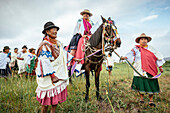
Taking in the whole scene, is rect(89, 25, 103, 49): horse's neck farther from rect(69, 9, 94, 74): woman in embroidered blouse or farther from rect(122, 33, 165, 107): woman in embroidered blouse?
rect(122, 33, 165, 107): woman in embroidered blouse

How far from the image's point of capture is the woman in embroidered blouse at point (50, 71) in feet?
6.59

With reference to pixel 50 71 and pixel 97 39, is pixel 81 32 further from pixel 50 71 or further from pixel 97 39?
pixel 50 71

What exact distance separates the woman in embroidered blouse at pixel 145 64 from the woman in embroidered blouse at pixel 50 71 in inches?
87.4

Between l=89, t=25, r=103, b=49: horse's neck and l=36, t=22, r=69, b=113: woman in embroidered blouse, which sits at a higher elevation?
l=89, t=25, r=103, b=49: horse's neck

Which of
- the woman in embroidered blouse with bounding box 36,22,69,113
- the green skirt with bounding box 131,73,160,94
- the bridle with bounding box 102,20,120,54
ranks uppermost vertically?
the bridle with bounding box 102,20,120,54

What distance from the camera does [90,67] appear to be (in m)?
3.84

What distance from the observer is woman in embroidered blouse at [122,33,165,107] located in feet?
11.3

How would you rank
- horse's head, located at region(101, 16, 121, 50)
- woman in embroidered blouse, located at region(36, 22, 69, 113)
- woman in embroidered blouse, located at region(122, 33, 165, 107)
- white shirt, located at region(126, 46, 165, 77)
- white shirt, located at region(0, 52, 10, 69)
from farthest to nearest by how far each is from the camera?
white shirt, located at region(0, 52, 10, 69)
white shirt, located at region(126, 46, 165, 77)
woman in embroidered blouse, located at region(122, 33, 165, 107)
horse's head, located at region(101, 16, 121, 50)
woman in embroidered blouse, located at region(36, 22, 69, 113)

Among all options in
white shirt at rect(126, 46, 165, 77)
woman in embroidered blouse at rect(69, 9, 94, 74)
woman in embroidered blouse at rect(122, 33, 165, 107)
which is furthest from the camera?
woman in embroidered blouse at rect(69, 9, 94, 74)

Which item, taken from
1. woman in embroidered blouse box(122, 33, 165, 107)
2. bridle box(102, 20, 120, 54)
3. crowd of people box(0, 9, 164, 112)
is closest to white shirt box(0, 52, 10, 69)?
crowd of people box(0, 9, 164, 112)

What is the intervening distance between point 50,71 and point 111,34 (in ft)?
7.45

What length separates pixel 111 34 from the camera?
339 cm

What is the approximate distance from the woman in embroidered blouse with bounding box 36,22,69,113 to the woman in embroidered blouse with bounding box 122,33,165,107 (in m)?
2.22

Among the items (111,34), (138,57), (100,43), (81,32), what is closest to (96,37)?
(100,43)
